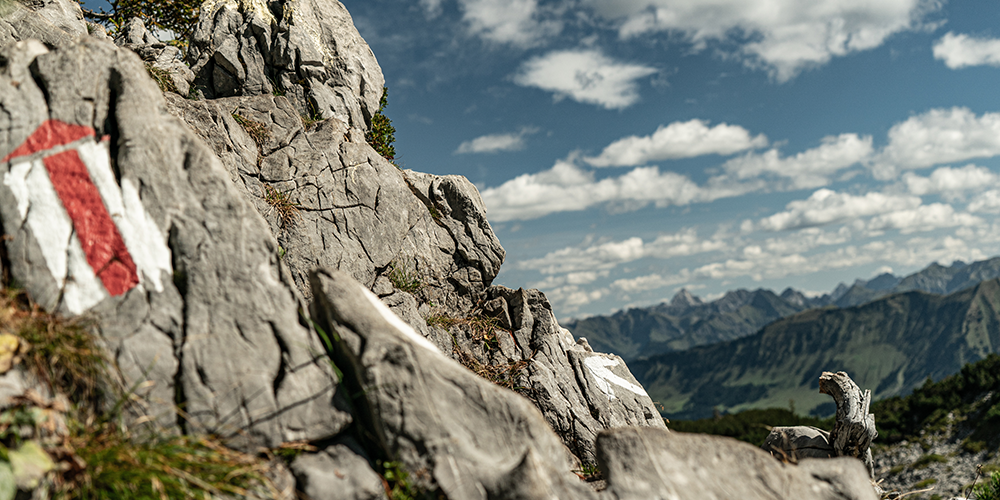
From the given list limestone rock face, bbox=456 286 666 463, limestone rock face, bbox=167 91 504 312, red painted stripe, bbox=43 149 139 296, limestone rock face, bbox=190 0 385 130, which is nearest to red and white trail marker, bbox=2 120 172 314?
red painted stripe, bbox=43 149 139 296

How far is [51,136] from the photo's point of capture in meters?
7.04

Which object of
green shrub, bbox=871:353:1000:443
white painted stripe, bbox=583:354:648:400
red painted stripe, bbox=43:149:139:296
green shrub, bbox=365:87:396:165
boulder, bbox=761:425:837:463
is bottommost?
green shrub, bbox=871:353:1000:443

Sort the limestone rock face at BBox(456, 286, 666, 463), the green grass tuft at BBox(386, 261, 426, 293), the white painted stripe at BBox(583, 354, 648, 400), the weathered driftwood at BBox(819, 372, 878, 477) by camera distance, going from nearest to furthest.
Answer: the weathered driftwood at BBox(819, 372, 878, 477)
the limestone rock face at BBox(456, 286, 666, 463)
the green grass tuft at BBox(386, 261, 426, 293)
the white painted stripe at BBox(583, 354, 648, 400)

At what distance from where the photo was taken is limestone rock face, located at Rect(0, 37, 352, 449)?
6324 mm

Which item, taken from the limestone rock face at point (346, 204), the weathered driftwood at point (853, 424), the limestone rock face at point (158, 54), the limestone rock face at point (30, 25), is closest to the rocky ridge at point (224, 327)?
the weathered driftwood at point (853, 424)

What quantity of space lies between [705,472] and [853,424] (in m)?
7.25

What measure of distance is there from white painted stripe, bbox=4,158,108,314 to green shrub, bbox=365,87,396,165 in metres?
12.1

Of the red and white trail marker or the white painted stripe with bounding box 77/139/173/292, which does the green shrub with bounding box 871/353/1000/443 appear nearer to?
the white painted stripe with bounding box 77/139/173/292

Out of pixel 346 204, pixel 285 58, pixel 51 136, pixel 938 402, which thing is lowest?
pixel 938 402

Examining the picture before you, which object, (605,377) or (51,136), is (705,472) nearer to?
(605,377)

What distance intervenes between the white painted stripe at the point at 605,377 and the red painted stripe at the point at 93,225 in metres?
12.5

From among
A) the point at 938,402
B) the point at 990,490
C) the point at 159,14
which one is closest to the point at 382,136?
the point at 159,14

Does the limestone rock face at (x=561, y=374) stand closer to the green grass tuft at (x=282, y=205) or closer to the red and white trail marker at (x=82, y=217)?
the green grass tuft at (x=282, y=205)

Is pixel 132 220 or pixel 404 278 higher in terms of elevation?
pixel 404 278
